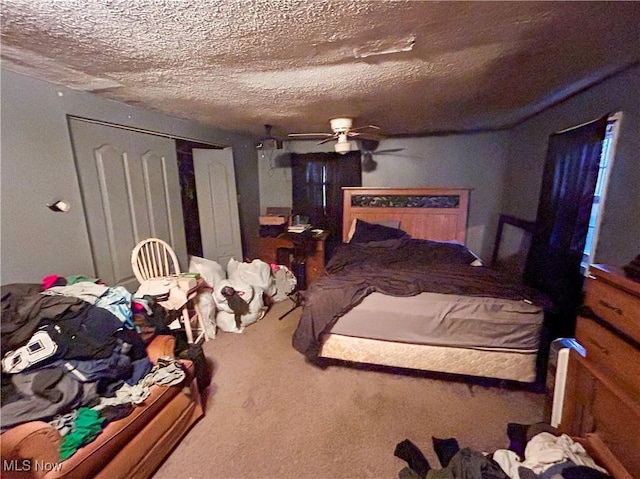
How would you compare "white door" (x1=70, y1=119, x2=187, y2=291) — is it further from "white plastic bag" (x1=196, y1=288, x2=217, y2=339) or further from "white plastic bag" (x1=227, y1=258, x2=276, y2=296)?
"white plastic bag" (x1=227, y1=258, x2=276, y2=296)

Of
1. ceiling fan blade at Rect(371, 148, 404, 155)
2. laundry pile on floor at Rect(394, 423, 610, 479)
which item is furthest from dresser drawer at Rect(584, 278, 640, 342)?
ceiling fan blade at Rect(371, 148, 404, 155)

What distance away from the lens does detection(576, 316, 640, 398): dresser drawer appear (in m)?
1.01

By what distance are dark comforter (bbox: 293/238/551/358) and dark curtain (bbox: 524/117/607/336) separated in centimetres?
21

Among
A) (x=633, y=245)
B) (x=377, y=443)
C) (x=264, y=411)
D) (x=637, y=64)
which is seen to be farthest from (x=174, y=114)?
(x=633, y=245)

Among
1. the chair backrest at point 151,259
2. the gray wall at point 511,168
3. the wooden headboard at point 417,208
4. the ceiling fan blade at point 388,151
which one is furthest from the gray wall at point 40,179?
the ceiling fan blade at point 388,151

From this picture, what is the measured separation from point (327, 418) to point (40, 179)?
7.38 feet

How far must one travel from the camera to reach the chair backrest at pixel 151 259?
2.30 metres

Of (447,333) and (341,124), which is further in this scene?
(341,124)

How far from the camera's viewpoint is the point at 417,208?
157 inches

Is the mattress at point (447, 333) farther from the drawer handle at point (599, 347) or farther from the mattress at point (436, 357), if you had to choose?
the drawer handle at point (599, 347)

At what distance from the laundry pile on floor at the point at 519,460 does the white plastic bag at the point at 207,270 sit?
7.23 feet

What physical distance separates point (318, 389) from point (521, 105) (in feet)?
9.20

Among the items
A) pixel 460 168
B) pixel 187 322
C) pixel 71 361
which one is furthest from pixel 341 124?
pixel 71 361

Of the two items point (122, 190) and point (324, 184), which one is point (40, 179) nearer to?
point (122, 190)
